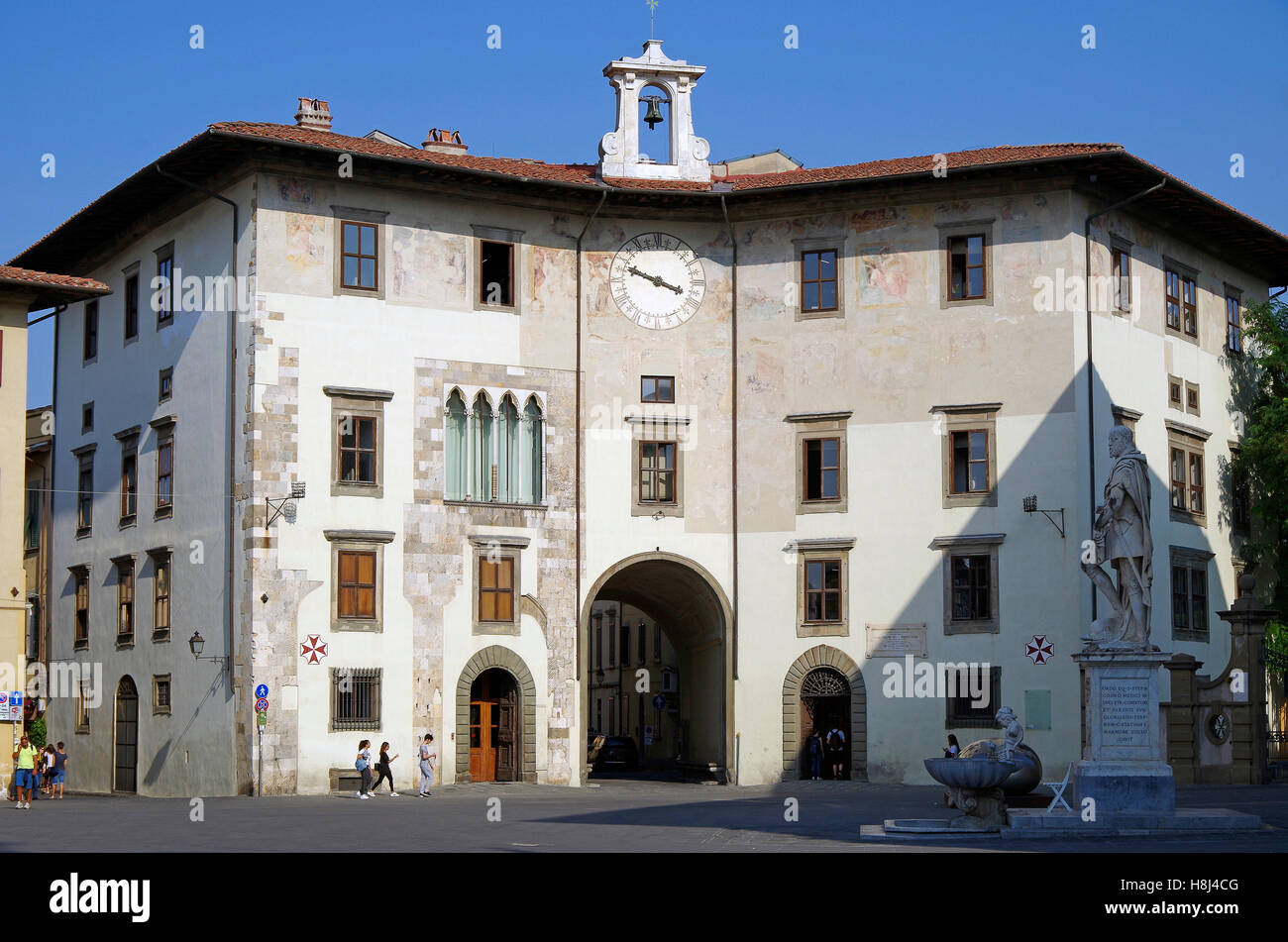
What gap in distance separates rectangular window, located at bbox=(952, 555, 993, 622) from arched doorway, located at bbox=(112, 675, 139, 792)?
19046 millimetres

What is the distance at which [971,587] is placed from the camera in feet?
136

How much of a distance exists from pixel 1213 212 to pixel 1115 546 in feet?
78.2

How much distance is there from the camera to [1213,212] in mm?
44812

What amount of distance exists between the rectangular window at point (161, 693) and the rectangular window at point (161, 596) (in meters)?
0.94

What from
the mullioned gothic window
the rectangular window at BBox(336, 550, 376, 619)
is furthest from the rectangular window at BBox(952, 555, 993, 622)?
the rectangular window at BBox(336, 550, 376, 619)

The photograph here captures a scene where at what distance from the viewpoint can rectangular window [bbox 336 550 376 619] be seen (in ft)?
130

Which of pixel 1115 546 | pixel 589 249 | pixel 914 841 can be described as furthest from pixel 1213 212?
pixel 914 841

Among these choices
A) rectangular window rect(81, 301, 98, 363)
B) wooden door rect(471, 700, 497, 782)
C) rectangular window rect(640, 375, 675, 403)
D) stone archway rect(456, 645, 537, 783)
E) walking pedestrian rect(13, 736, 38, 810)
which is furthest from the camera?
rectangular window rect(81, 301, 98, 363)

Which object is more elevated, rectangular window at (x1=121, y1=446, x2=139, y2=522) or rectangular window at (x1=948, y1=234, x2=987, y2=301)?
rectangular window at (x1=948, y1=234, x2=987, y2=301)

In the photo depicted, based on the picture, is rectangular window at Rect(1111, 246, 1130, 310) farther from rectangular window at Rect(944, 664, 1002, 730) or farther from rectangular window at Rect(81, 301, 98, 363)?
rectangular window at Rect(81, 301, 98, 363)

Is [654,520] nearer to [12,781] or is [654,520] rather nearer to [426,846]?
[12,781]

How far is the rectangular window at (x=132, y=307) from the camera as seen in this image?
44938 millimetres

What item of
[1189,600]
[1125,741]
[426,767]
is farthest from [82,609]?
[1125,741]
